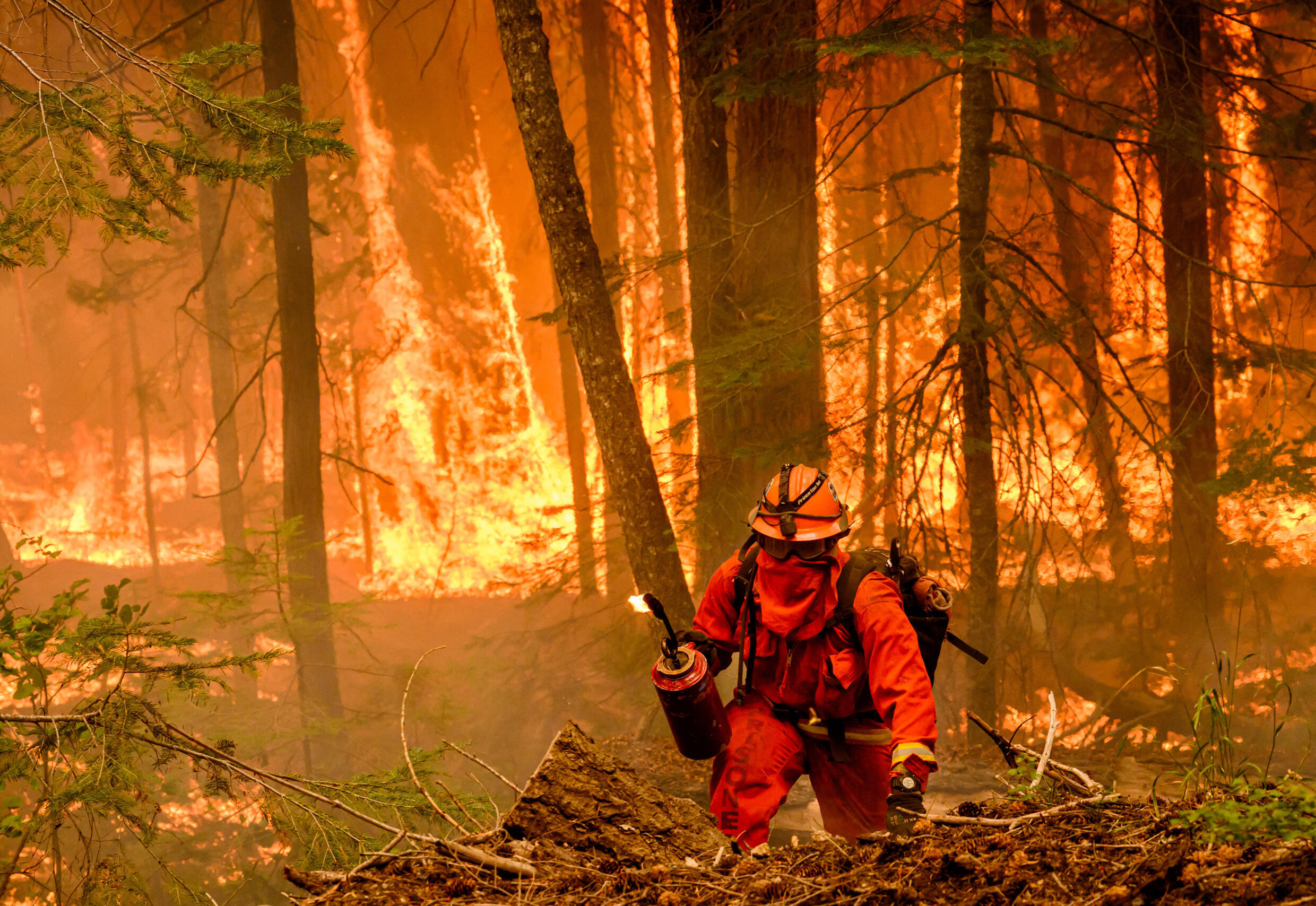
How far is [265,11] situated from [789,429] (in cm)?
877

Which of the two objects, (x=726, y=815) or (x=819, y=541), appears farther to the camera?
(x=726, y=815)

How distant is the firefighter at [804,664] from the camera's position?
351 cm

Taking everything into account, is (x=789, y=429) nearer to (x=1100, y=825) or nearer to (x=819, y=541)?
(x=819, y=541)

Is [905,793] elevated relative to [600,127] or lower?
lower

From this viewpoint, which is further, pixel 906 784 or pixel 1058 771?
pixel 906 784

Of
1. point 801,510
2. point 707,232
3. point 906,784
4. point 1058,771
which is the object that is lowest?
point 906,784

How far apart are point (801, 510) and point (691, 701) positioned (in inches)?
37.4

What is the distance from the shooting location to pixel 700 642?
3.81 metres

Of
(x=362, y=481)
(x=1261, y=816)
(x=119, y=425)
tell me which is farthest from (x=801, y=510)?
(x=119, y=425)

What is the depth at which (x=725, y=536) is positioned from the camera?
9078mm

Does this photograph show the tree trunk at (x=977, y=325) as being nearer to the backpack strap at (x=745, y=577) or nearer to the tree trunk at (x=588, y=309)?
the tree trunk at (x=588, y=309)

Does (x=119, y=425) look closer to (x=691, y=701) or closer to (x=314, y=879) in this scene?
(x=691, y=701)

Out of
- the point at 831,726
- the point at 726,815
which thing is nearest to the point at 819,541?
the point at 831,726

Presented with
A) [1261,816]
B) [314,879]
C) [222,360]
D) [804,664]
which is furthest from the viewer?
[222,360]
